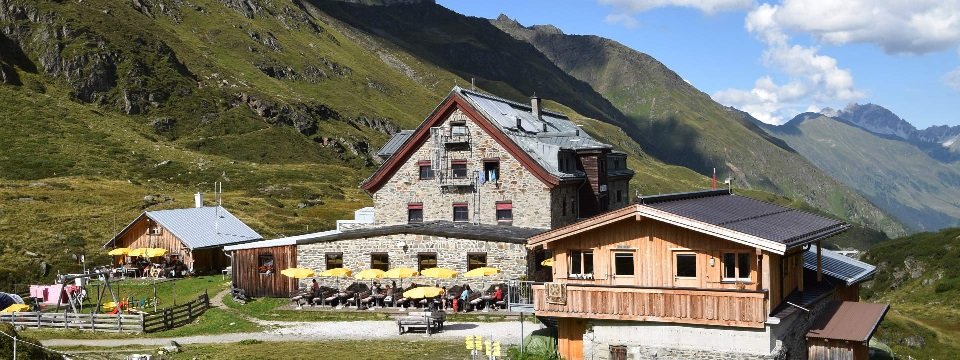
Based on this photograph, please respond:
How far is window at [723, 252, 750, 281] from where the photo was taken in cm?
2761

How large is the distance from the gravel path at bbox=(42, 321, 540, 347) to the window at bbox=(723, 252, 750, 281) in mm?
9408

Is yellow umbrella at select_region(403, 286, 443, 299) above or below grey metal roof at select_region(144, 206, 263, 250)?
below

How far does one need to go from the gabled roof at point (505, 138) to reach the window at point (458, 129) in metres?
0.74

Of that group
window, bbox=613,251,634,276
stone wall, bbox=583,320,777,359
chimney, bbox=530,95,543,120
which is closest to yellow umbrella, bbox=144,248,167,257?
chimney, bbox=530,95,543,120

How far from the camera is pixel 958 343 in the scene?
48.2 metres

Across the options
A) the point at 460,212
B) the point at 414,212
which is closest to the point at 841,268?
the point at 460,212

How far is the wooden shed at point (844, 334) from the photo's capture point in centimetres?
2908

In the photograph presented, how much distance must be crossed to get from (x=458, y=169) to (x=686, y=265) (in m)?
26.3

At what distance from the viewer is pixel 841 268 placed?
3744 centimetres

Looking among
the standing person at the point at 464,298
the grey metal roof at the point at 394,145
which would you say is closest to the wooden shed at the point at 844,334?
the standing person at the point at 464,298

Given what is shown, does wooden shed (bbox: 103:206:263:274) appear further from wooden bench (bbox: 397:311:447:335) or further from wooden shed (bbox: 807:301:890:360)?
wooden shed (bbox: 807:301:890:360)

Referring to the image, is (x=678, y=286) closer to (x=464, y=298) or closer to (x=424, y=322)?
(x=424, y=322)

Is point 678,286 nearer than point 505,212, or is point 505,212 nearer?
point 678,286

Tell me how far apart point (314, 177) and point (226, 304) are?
89.2 meters
